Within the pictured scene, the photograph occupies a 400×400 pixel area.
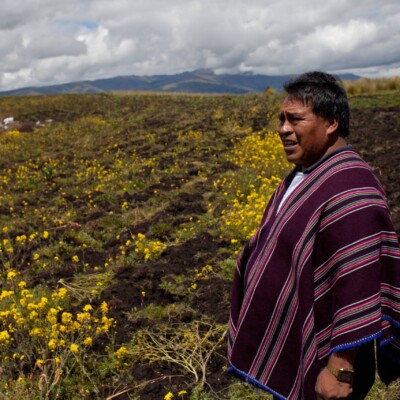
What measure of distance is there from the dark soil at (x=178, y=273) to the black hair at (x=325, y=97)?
2462 millimetres

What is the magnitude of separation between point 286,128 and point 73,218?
272 inches

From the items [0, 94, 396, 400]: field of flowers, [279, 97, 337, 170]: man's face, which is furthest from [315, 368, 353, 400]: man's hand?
[0, 94, 396, 400]: field of flowers

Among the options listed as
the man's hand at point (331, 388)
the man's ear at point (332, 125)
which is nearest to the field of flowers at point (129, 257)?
the man's hand at point (331, 388)

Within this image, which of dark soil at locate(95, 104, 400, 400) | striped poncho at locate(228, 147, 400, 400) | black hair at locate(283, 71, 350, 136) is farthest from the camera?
dark soil at locate(95, 104, 400, 400)

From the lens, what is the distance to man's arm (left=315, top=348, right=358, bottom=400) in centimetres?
168

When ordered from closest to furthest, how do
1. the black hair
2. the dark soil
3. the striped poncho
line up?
the striped poncho, the black hair, the dark soil

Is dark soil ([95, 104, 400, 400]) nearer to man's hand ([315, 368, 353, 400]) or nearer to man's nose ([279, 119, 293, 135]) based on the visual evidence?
man's hand ([315, 368, 353, 400])

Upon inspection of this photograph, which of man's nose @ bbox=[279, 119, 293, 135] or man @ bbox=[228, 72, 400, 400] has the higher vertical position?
man's nose @ bbox=[279, 119, 293, 135]

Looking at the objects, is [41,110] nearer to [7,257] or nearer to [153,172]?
[153,172]

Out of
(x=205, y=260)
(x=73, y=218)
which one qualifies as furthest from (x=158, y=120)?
(x=205, y=260)

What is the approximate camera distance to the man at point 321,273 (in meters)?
1.63

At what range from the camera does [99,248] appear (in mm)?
6754

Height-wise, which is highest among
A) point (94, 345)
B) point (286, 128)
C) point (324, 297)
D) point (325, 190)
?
point (286, 128)

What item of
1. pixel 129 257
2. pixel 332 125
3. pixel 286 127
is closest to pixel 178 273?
pixel 129 257
